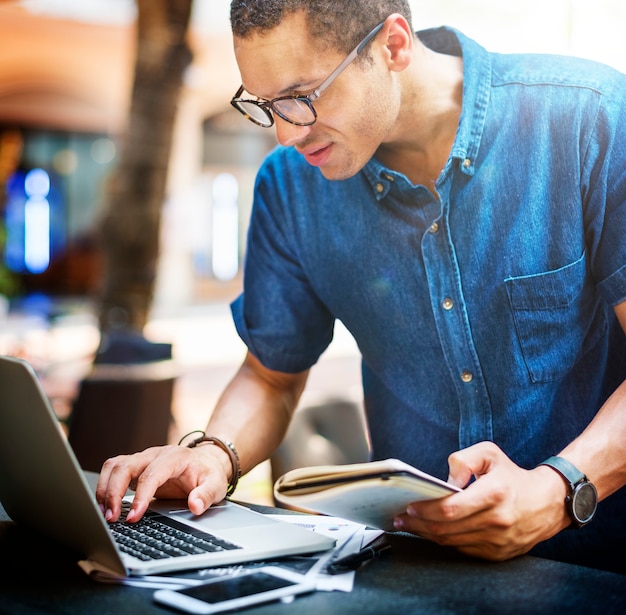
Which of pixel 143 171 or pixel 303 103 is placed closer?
pixel 303 103

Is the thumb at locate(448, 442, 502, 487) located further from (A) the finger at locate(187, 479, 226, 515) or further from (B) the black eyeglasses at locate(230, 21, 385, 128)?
(B) the black eyeglasses at locate(230, 21, 385, 128)

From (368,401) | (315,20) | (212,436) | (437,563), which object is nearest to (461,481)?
(437,563)

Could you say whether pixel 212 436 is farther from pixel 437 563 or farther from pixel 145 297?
pixel 145 297

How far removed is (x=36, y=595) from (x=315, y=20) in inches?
38.8

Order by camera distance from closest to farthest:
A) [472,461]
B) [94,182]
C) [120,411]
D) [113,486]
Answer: [472,461] < [113,486] < [120,411] < [94,182]

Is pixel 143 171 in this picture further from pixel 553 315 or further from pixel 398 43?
pixel 553 315

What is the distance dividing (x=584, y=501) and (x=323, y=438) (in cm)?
117

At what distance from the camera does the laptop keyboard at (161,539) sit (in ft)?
3.88

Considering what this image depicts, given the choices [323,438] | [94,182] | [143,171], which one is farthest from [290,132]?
[94,182]

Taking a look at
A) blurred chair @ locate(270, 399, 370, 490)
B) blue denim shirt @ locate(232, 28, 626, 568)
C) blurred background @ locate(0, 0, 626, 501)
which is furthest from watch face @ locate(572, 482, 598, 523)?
blurred background @ locate(0, 0, 626, 501)

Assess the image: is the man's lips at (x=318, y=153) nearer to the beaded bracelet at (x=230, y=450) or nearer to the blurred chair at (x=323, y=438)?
the beaded bracelet at (x=230, y=450)

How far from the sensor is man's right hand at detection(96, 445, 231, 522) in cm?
136

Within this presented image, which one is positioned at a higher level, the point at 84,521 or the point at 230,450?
the point at 84,521

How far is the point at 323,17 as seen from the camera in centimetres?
149
